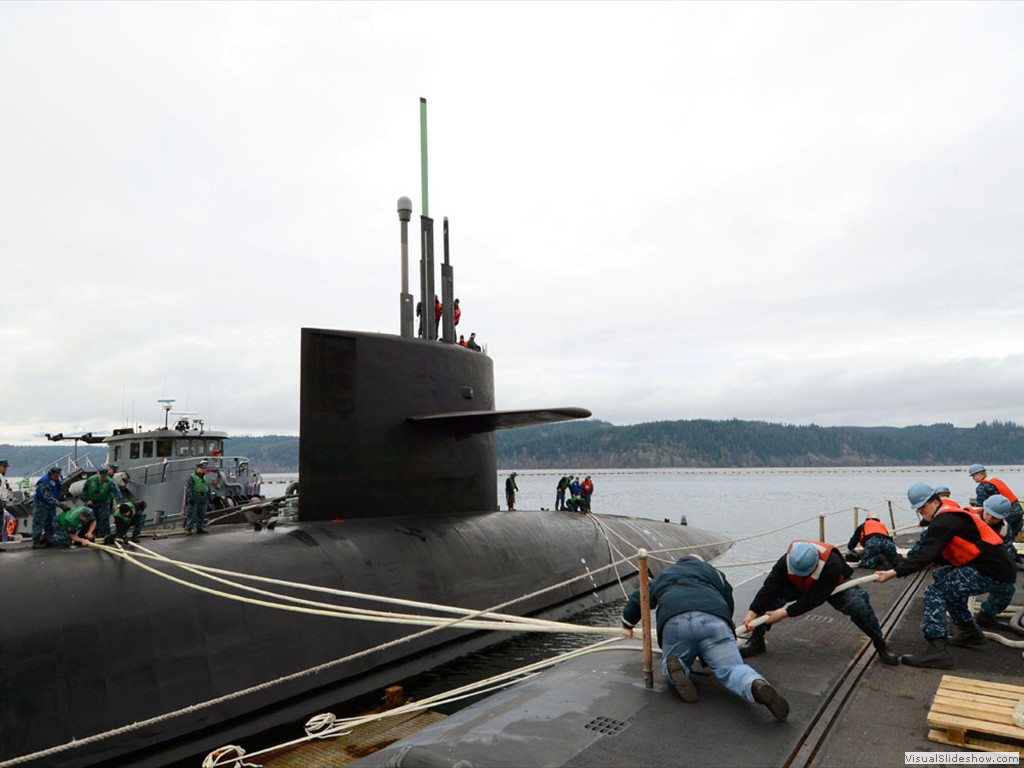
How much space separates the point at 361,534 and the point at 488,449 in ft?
11.4

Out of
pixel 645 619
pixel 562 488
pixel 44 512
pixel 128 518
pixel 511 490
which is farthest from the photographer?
pixel 562 488

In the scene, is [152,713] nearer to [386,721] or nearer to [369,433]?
[386,721]

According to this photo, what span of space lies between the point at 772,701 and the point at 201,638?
539 centimetres

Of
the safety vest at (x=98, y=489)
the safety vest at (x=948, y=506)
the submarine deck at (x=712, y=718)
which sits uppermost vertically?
the safety vest at (x=98, y=489)

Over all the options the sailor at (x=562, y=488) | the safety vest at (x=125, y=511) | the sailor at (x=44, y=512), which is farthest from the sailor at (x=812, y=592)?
the sailor at (x=562, y=488)

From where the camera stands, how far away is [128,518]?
788 cm

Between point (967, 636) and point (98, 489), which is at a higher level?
point (98, 489)

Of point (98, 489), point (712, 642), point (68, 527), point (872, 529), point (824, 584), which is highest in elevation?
point (98, 489)

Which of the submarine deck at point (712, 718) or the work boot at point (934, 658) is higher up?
the work boot at point (934, 658)

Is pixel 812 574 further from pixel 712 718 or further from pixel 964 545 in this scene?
pixel 712 718

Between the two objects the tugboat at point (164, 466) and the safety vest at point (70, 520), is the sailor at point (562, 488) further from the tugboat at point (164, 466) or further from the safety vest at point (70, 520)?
the safety vest at point (70, 520)

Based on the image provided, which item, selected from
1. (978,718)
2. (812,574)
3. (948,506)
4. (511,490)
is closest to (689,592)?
(812,574)

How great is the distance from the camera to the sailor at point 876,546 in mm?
9430

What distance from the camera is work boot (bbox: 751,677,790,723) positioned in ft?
14.4
